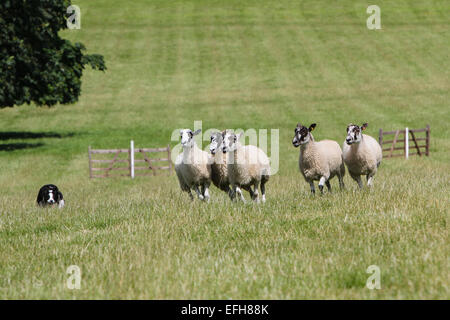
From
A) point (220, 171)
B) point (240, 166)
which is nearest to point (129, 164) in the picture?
point (220, 171)

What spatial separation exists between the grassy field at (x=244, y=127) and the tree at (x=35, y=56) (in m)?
3.24

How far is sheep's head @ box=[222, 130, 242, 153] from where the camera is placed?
11.3 meters

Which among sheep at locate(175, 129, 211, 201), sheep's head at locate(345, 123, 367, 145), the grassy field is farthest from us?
sheep at locate(175, 129, 211, 201)

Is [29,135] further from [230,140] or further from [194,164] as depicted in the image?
[230,140]

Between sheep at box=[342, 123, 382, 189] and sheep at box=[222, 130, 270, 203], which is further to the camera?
sheep at box=[342, 123, 382, 189]

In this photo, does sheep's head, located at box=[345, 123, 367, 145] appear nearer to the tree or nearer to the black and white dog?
the black and white dog

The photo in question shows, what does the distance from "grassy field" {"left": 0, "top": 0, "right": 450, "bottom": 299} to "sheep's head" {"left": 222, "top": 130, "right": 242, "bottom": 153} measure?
134 centimetres

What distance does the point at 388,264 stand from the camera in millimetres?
5816

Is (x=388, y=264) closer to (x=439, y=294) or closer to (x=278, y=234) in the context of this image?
(x=439, y=294)

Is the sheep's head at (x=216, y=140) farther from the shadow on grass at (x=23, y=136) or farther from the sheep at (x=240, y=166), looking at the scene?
the shadow on grass at (x=23, y=136)

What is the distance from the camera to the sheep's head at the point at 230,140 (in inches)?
443

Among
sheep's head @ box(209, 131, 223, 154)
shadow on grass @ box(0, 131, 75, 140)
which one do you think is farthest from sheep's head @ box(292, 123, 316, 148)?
shadow on grass @ box(0, 131, 75, 140)
